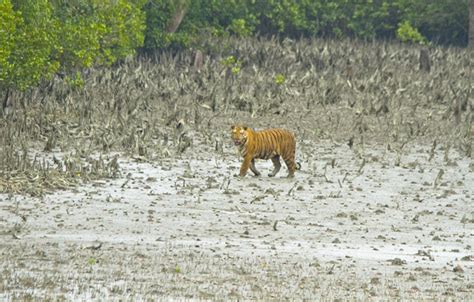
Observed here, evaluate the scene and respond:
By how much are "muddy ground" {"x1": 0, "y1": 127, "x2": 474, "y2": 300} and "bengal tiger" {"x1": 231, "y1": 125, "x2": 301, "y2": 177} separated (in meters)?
0.32

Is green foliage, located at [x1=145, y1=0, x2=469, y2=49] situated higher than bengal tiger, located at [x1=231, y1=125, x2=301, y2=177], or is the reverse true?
bengal tiger, located at [x1=231, y1=125, x2=301, y2=177]

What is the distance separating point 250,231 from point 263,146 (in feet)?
16.4

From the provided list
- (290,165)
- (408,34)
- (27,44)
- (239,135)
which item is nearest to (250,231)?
(239,135)

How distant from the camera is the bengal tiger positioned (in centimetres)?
2278

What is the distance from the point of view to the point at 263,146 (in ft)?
76.2

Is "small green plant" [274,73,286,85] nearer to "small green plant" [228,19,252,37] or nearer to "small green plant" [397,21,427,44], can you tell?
"small green plant" [228,19,252,37]

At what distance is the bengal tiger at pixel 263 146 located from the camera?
74.7 feet

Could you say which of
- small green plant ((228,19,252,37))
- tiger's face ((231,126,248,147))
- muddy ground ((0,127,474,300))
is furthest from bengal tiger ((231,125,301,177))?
small green plant ((228,19,252,37))

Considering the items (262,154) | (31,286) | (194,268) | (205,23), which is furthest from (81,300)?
(205,23)

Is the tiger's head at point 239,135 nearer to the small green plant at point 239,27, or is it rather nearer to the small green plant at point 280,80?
the small green plant at point 280,80

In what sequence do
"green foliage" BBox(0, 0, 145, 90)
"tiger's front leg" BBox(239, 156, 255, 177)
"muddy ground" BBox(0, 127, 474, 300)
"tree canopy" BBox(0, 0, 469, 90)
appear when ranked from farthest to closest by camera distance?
"tree canopy" BBox(0, 0, 469, 90), "green foliage" BBox(0, 0, 145, 90), "tiger's front leg" BBox(239, 156, 255, 177), "muddy ground" BBox(0, 127, 474, 300)

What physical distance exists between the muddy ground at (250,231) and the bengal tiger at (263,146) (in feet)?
1.04

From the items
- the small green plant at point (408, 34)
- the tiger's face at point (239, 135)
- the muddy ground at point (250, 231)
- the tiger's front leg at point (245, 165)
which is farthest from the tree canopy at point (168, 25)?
the tiger's front leg at point (245, 165)

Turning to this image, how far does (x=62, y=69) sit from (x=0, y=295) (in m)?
18.5
